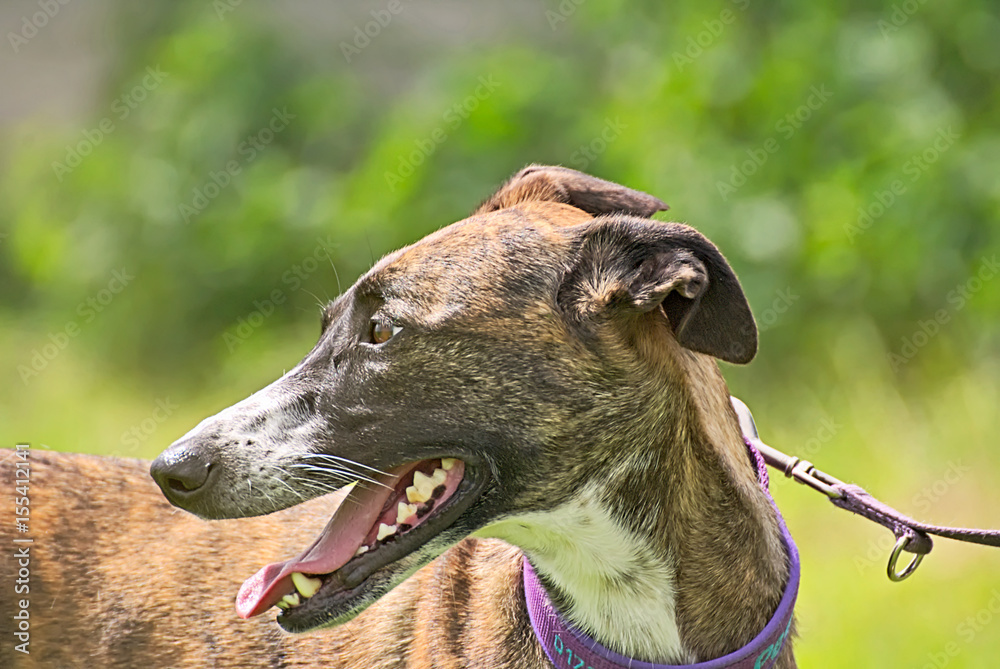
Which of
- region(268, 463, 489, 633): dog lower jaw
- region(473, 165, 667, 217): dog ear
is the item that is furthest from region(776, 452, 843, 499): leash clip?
region(268, 463, 489, 633): dog lower jaw

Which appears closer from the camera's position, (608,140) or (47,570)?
(47,570)

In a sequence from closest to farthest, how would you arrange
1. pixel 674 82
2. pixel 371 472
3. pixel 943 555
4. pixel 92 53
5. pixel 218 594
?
pixel 371 472
pixel 218 594
pixel 943 555
pixel 674 82
pixel 92 53

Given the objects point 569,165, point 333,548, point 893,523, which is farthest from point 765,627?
point 569,165

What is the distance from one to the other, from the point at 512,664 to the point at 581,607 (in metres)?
0.20

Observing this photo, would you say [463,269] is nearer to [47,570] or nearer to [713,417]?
[713,417]

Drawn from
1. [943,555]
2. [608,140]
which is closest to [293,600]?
[943,555]

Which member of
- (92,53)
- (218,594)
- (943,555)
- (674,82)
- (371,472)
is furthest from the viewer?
(92,53)

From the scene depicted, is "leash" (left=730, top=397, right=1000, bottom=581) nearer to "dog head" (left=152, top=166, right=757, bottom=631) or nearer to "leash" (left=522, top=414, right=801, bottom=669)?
"leash" (left=522, top=414, right=801, bottom=669)

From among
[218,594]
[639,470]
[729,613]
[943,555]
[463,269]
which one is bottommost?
[943,555]

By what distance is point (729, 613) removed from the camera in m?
2.54

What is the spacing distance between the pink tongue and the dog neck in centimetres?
26

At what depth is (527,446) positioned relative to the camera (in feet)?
8.09

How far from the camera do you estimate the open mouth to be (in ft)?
8.02

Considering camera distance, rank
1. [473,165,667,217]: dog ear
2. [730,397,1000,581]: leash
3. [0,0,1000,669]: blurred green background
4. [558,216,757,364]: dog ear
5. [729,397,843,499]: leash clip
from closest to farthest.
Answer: [558,216,757,364]: dog ear
[730,397,1000,581]: leash
[729,397,843,499]: leash clip
[473,165,667,217]: dog ear
[0,0,1000,669]: blurred green background
